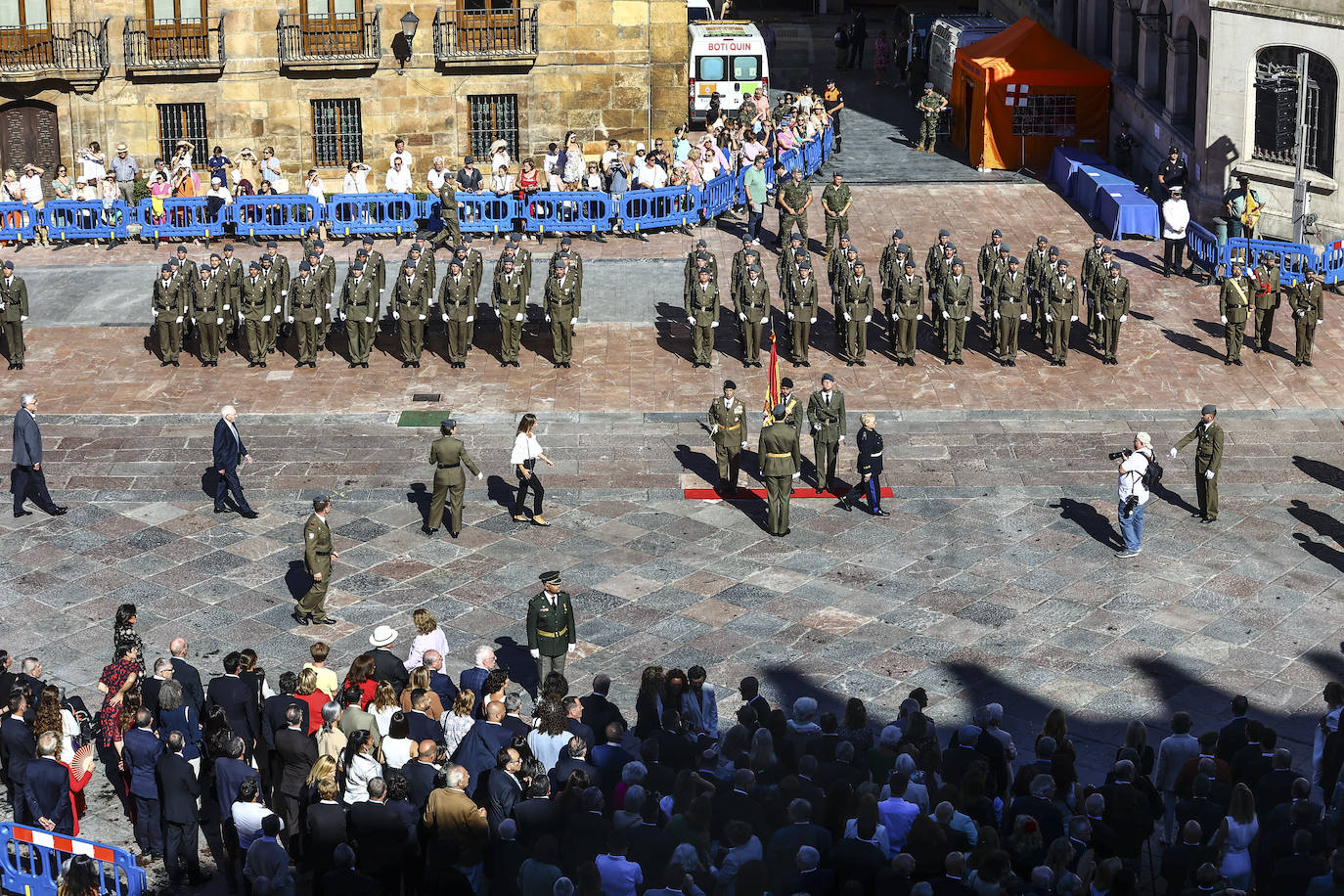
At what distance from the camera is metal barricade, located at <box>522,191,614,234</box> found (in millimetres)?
32750

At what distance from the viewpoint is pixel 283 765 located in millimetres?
14797

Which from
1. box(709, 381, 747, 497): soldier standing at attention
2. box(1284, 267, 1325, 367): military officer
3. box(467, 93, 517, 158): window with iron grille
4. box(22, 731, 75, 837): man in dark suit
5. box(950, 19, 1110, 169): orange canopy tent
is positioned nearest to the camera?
box(22, 731, 75, 837): man in dark suit

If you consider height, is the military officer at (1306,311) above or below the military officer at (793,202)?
below

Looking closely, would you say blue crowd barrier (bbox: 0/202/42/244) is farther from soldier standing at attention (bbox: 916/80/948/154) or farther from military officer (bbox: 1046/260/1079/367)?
soldier standing at attention (bbox: 916/80/948/154)

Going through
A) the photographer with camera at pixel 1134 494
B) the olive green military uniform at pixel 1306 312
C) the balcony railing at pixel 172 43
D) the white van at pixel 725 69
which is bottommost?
the photographer with camera at pixel 1134 494

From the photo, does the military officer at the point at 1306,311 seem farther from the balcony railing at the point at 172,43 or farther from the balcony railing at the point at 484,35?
the balcony railing at the point at 172,43

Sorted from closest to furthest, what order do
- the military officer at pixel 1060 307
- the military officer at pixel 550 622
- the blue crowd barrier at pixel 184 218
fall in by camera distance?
the military officer at pixel 550 622 < the military officer at pixel 1060 307 < the blue crowd barrier at pixel 184 218

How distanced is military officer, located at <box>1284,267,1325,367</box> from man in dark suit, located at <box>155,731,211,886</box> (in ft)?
57.5

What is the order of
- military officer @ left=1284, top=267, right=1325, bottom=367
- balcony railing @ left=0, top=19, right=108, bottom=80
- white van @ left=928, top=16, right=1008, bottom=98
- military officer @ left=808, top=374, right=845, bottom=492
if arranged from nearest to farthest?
military officer @ left=808, top=374, right=845, bottom=492, military officer @ left=1284, top=267, right=1325, bottom=367, balcony railing @ left=0, top=19, right=108, bottom=80, white van @ left=928, top=16, right=1008, bottom=98

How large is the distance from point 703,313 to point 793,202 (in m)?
5.69

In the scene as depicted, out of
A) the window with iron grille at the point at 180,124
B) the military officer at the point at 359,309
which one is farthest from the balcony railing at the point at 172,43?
the military officer at the point at 359,309

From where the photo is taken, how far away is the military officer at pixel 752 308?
26.3 meters

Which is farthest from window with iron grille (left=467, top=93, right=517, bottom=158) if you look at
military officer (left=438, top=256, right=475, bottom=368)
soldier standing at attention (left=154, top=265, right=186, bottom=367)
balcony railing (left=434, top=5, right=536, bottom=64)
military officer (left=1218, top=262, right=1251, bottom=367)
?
military officer (left=1218, top=262, right=1251, bottom=367)

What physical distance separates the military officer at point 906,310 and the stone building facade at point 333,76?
1159 centimetres
